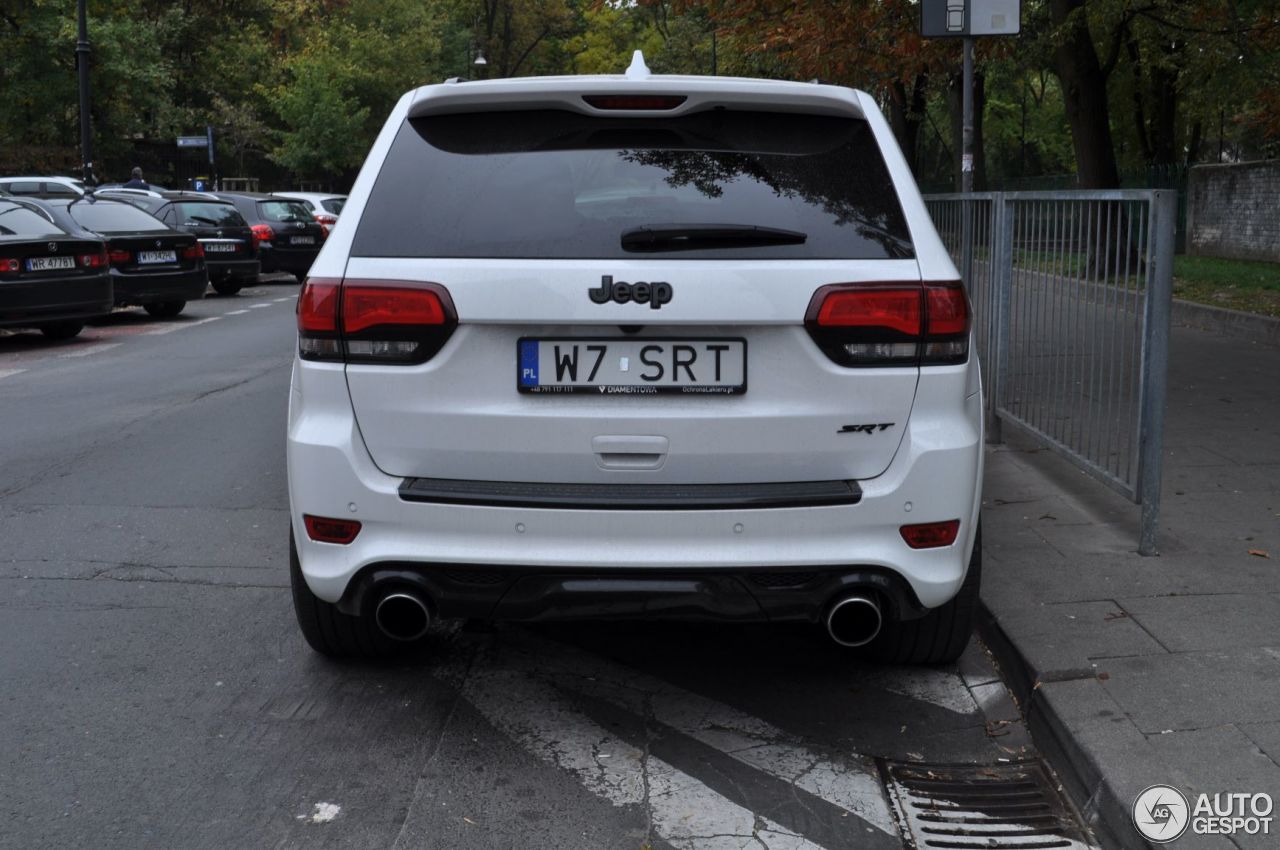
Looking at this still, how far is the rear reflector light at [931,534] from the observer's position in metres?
3.82

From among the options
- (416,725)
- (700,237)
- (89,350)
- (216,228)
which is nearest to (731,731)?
(416,725)

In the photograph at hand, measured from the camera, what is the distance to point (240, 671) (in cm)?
466

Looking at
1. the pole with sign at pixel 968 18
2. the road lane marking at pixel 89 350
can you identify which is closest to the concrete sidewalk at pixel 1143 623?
the pole with sign at pixel 968 18

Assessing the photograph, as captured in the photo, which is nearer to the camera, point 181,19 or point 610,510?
point 610,510

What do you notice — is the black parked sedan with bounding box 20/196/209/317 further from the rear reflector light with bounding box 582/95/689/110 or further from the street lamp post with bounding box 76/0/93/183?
the rear reflector light with bounding box 582/95/689/110

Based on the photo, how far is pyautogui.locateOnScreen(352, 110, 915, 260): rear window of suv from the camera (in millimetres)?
3773

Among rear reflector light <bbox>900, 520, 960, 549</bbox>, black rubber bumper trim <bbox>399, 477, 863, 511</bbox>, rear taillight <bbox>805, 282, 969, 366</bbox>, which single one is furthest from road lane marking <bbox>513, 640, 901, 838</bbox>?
rear taillight <bbox>805, 282, 969, 366</bbox>

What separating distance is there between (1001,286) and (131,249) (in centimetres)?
1299

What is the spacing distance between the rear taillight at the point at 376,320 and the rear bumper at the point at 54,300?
39.2 feet

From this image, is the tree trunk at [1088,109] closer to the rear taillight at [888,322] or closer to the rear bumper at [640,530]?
the rear taillight at [888,322]

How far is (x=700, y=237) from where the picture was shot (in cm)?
375

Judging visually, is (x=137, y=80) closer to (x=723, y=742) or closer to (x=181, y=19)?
(x=181, y=19)

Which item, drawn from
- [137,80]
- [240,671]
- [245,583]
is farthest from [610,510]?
[137,80]

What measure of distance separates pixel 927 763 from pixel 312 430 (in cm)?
192
